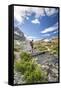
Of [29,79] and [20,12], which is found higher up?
[20,12]

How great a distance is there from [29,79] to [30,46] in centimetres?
23

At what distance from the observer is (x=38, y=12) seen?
2061 millimetres

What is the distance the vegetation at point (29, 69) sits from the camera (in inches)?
78.8

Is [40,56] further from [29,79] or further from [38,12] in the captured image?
[38,12]

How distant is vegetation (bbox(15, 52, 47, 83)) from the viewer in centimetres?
200

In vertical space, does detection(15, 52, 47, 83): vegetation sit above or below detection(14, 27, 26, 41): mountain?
below

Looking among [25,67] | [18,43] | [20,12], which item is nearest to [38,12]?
[20,12]

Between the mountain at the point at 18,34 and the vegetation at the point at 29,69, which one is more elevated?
the mountain at the point at 18,34

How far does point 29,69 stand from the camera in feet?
6.64

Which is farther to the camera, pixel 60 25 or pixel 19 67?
pixel 60 25

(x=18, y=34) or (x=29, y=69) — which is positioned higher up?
(x=18, y=34)
